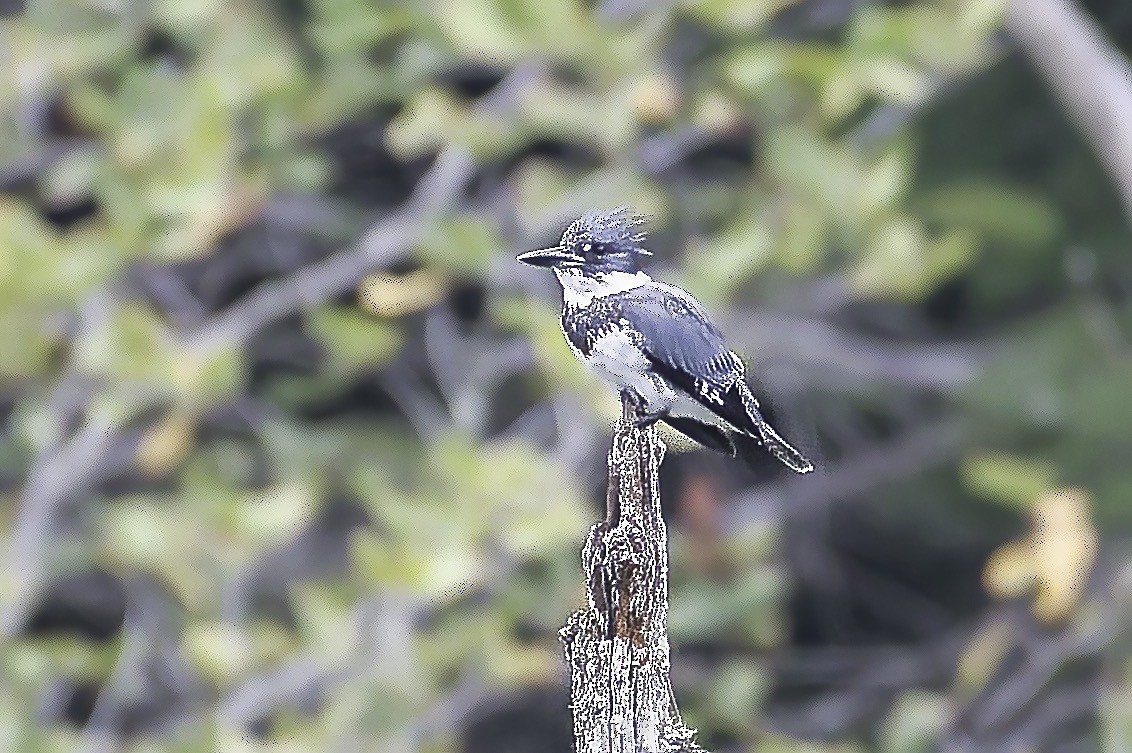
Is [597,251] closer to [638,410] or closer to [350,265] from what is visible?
[638,410]

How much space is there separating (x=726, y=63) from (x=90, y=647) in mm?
1227

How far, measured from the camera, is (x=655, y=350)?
0.67m

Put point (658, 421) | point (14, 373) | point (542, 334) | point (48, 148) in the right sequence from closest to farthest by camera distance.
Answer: point (658, 421), point (542, 334), point (14, 373), point (48, 148)

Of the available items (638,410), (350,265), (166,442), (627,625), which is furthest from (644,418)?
(166,442)

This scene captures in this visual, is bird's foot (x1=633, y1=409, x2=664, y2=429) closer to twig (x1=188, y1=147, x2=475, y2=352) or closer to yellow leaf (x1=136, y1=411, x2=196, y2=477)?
twig (x1=188, y1=147, x2=475, y2=352)

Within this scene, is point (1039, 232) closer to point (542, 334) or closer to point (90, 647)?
point (542, 334)

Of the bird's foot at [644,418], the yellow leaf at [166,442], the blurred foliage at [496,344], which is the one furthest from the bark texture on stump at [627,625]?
the yellow leaf at [166,442]

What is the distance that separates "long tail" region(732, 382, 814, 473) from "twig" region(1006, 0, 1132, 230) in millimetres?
1270

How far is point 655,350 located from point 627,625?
148 millimetres

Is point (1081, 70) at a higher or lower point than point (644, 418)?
higher

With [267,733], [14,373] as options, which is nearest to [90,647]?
[267,733]

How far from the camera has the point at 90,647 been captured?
1.83 m

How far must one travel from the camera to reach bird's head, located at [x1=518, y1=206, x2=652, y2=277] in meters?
0.69

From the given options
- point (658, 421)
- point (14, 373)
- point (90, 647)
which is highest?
point (14, 373)
